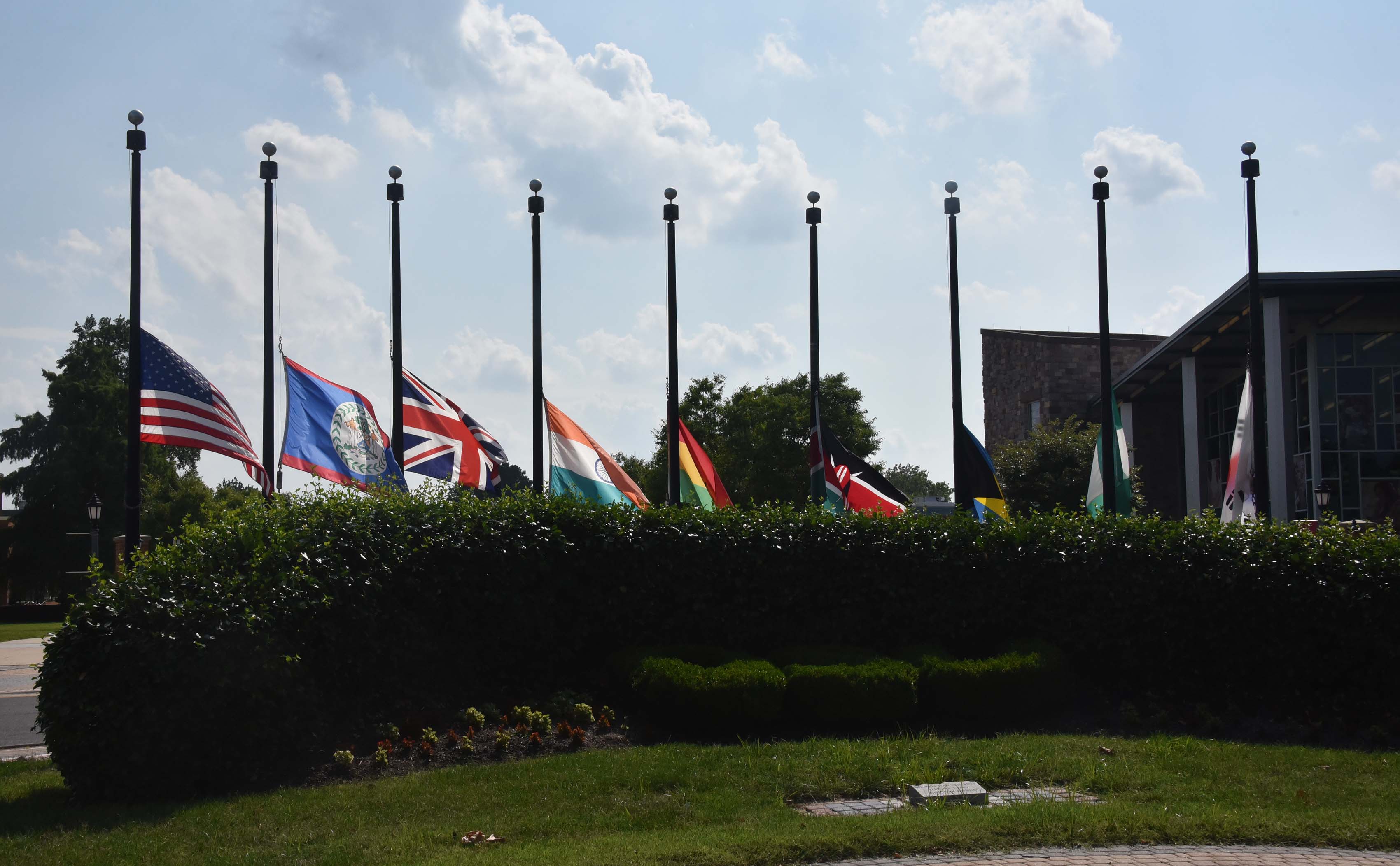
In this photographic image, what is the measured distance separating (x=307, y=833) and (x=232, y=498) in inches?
2662

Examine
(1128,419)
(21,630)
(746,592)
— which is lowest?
(21,630)

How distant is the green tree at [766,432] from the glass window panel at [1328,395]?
2263 cm

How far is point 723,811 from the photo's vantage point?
810cm

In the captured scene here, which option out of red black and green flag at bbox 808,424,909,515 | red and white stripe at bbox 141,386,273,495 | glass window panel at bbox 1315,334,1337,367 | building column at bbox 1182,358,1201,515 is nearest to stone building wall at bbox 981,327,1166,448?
building column at bbox 1182,358,1201,515

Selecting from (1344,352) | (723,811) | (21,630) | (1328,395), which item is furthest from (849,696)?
(21,630)

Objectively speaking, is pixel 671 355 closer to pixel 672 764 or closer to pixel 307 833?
pixel 672 764

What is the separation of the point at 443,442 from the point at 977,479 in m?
9.30

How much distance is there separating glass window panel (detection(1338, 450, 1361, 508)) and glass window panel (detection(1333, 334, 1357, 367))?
2.60m

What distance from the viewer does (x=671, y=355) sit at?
71.8 feet

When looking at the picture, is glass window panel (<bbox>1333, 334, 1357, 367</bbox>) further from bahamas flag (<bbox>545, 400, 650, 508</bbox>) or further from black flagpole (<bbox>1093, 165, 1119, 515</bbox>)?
bahamas flag (<bbox>545, 400, 650, 508</bbox>)

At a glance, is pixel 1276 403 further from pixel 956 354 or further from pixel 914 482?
pixel 914 482

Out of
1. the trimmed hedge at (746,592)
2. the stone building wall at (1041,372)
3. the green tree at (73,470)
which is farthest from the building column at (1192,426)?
the green tree at (73,470)

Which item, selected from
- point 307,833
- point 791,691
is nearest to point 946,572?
point 791,691

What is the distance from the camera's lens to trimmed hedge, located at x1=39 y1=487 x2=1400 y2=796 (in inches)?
433
